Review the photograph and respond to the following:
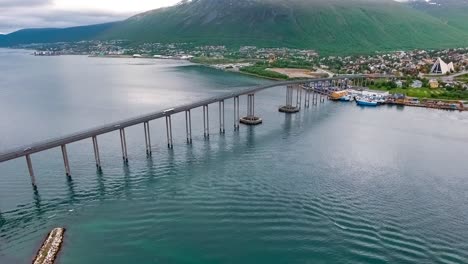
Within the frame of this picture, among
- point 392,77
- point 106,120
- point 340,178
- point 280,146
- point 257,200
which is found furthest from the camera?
point 392,77

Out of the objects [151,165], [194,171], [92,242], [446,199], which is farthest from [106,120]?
[446,199]

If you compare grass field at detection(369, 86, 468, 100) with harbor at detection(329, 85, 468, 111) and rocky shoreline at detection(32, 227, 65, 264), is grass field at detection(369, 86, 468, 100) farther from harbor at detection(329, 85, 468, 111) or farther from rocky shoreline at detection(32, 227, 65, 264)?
rocky shoreline at detection(32, 227, 65, 264)

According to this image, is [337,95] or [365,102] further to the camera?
[337,95]

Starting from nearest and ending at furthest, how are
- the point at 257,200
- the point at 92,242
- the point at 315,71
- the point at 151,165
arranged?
the point at 92,242 → the point at 257,200 → the point at 151,165 → the point at 315,71

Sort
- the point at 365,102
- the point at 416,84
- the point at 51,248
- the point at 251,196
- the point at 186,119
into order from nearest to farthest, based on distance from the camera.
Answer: the point at 51,248 → the point at 251,196 → the point at 186,119 → the point at 365,102 → the point at 416,84

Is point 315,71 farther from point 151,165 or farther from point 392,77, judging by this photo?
point 151,165

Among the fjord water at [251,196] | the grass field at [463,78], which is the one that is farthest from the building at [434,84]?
the fjord water at [251,196]

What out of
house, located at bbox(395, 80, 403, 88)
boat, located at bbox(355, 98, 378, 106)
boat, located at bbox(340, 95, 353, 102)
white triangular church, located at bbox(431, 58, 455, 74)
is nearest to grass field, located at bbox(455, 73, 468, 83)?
white triangular church, located at bbox(431, 58, 455, 74)

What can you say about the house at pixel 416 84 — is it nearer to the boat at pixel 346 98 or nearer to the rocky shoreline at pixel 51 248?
the boat at pixel 346 98

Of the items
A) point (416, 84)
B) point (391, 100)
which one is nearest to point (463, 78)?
point (416, 84)

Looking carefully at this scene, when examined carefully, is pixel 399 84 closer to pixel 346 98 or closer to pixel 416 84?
pixel 416 84
